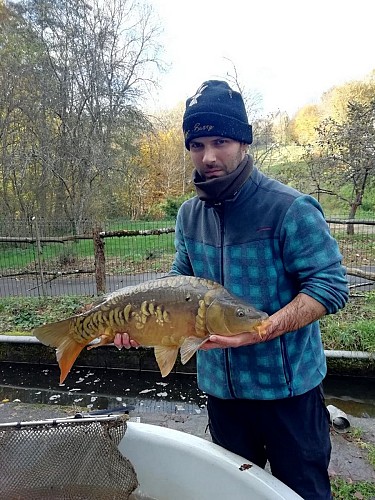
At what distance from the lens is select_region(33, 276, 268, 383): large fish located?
5.12 feet

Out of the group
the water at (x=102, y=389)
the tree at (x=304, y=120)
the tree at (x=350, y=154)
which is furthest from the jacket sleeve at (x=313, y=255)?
the tree at (x=304, y=120)

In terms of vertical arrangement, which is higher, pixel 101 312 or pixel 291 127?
pixel 291 127

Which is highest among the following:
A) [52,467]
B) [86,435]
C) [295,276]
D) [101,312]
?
[295,276]

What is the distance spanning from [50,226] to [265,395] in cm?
997

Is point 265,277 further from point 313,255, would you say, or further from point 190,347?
point 190,347

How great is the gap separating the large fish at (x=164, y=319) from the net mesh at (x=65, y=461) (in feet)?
1.15

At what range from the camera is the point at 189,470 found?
204 centimetres

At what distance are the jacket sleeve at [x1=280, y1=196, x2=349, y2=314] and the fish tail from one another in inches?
39.5

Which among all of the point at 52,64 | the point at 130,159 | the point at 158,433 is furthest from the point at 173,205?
the point at 158,433

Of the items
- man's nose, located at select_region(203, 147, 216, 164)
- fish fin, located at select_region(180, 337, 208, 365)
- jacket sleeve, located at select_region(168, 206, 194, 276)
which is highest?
man's nose, located at select_region(203, 147, 216, 164)

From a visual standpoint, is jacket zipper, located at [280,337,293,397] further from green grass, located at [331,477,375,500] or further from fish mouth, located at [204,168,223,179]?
green grass, located at [331,477,375,500]

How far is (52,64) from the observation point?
48.0ft

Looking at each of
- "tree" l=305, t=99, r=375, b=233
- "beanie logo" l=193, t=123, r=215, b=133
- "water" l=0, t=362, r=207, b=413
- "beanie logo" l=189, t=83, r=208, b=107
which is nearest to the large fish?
"beanie logo" l=193, t=123, r=215, b=133

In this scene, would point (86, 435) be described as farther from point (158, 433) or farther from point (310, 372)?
point (310, 372)
